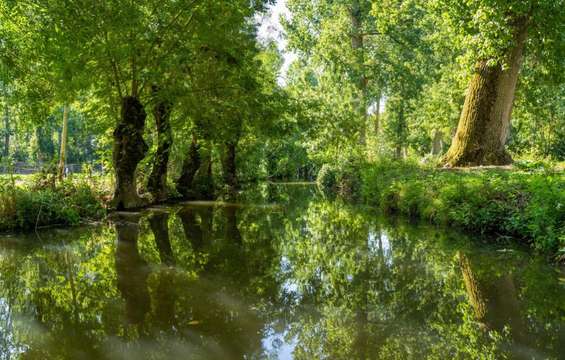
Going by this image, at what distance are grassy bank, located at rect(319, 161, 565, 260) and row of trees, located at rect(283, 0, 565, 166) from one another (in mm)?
2185

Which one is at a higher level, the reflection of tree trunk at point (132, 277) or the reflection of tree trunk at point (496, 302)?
the reflection of tree trunk at point (496, 302)

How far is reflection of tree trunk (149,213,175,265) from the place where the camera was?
789 centimetres

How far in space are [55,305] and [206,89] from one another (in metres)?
11.2

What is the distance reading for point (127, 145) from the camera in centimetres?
1442

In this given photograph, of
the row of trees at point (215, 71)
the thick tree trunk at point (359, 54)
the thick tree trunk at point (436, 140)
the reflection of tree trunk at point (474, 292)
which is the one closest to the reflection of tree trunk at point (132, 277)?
the reflection of tree trunk at point (474, 292)

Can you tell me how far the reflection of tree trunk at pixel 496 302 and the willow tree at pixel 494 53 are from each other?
7.37 meters

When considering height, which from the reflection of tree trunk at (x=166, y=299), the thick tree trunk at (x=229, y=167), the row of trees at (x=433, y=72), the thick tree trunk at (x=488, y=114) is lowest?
the reflection of tree trunk at (x=166, y=299)

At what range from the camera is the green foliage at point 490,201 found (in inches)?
321

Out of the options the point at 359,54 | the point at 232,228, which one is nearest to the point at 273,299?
the point at 232,228

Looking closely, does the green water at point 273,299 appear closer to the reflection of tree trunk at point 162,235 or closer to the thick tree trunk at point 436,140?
the reflection of tree trunk at point 162,235

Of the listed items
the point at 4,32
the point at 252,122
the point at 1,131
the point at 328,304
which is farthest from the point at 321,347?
the point at 1,131

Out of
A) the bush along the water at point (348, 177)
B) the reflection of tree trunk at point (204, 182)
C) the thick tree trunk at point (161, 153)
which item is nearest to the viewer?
the thick tree trunk at point (161, 153)

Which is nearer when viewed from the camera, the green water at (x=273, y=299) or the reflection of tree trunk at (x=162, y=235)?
the green water at (x=273, y=299)

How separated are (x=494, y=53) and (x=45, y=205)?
12.0 meters
